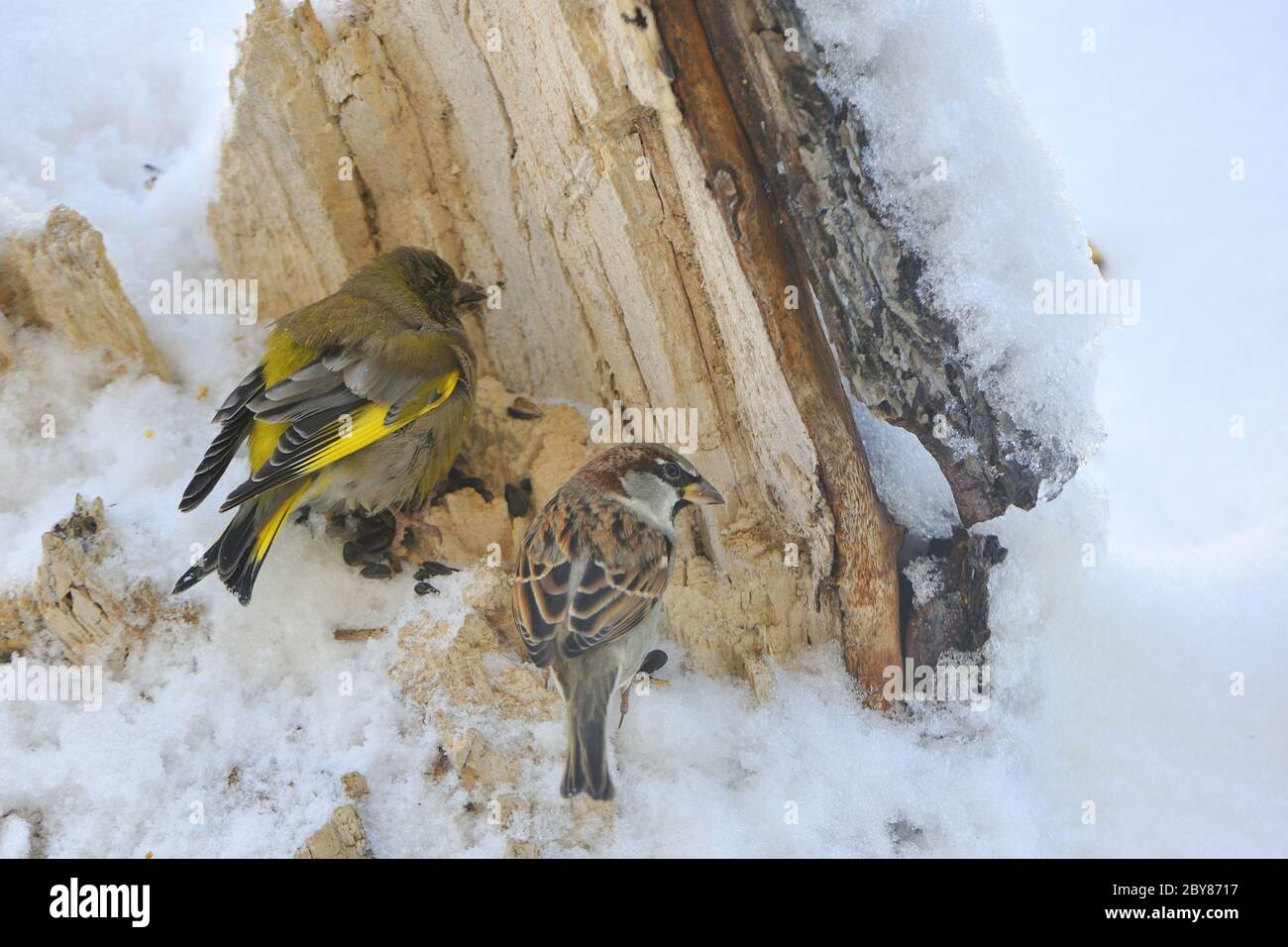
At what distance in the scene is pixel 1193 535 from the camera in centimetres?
421

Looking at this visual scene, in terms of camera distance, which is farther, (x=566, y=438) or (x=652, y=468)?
(x=566, y=438)

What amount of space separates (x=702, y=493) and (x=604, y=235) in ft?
2.81

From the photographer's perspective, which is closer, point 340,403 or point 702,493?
point 702,493

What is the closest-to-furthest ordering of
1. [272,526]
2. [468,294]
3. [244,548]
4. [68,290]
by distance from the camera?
[244,548]
[272,526]
[68,290]
[468,294]

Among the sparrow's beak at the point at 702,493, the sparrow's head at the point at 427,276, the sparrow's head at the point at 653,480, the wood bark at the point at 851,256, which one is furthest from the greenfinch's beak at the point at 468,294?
the wood bark at the point at 851,256

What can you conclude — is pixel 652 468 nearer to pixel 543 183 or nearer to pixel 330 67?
pixel 543 183

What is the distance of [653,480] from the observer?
358cm

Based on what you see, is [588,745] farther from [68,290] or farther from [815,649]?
[68,290]

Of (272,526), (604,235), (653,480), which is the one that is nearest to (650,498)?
(653,480)

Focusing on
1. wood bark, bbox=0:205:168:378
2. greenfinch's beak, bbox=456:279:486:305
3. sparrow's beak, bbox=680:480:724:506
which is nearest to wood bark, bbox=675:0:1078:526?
sparrow's beak, bbox=680:480:724:506

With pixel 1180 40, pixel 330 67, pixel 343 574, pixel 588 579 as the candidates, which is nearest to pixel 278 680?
pixel 343 574

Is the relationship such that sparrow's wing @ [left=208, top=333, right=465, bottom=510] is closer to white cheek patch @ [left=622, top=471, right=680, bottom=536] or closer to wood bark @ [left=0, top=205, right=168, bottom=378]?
wood bark @ [left=0, top=205, right=168, bottom=378]

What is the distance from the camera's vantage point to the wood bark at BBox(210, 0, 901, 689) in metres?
3.16

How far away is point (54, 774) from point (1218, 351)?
461 centimetres
